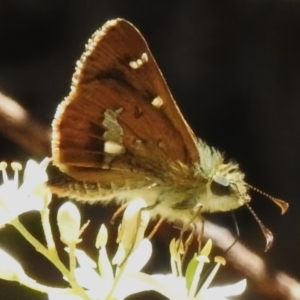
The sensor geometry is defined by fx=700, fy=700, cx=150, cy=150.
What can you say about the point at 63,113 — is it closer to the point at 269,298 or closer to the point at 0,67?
the point at 269,298

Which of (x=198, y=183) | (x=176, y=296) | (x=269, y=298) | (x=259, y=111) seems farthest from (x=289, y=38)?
(x=176, y=296)

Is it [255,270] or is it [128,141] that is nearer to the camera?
[128,141]

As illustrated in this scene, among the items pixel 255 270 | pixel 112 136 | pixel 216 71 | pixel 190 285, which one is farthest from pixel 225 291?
pixel 216 71

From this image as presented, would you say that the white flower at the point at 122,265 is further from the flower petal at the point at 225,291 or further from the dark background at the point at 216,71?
the dark background at the point at 216,71

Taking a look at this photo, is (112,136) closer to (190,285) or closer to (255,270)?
(190,285)

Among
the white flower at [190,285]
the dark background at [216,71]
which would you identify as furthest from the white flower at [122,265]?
the dark background at [216,71]

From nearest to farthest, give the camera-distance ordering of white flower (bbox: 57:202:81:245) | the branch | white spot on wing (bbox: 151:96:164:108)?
white flower (bbox: 57:202:81:245)
white spot on wing (bbox: 151:96:164:108)
the branch

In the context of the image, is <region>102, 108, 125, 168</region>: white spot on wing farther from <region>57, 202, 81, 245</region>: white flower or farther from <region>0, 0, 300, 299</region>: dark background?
<region>0, 0, 300, 299</region>: dark background

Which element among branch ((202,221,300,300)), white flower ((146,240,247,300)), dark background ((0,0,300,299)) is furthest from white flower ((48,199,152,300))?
dark background ((0,0,300,299))
